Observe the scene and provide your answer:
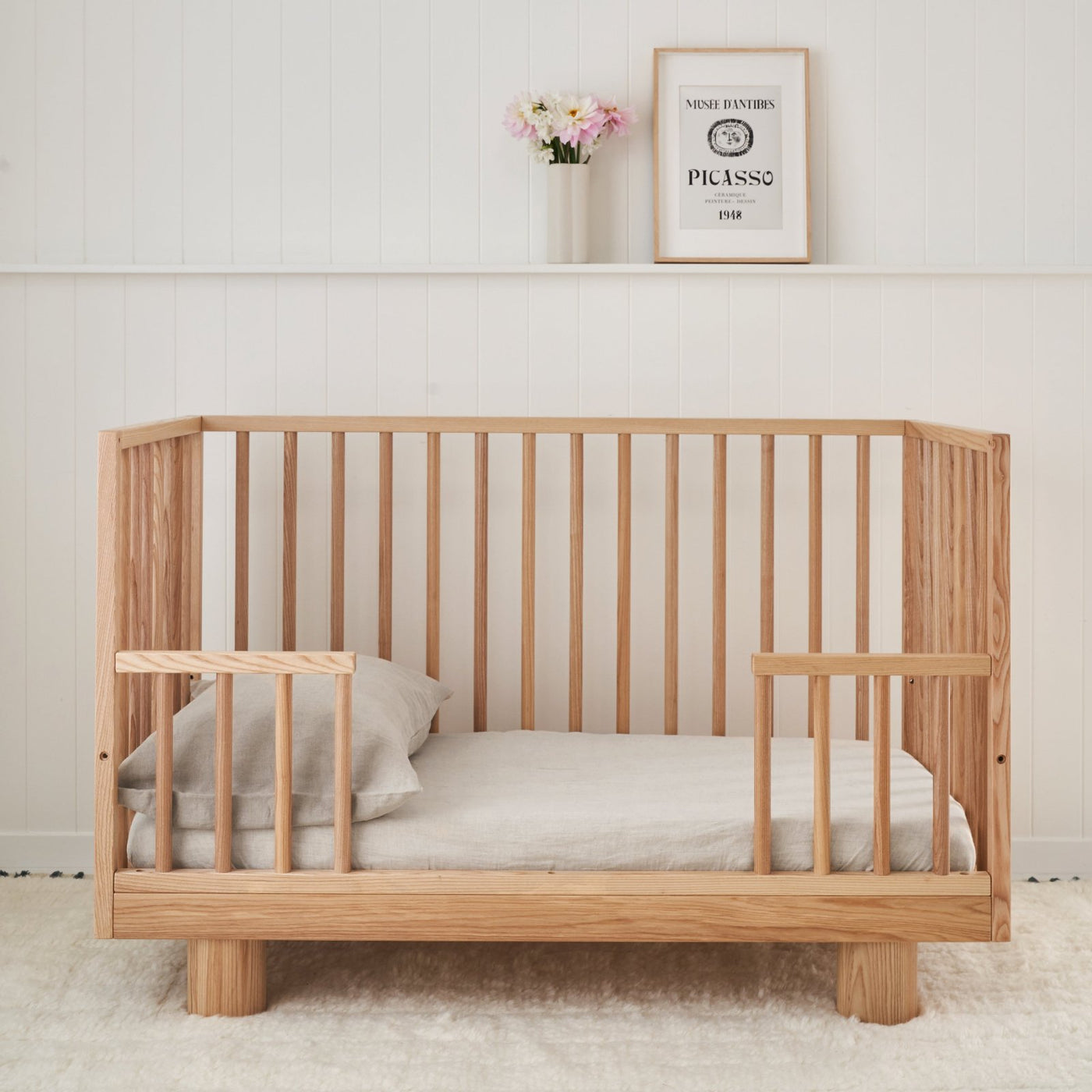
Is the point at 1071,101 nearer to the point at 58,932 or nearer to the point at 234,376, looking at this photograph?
the point at 234,376

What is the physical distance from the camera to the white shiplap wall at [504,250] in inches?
91.7

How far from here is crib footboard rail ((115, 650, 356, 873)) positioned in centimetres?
156

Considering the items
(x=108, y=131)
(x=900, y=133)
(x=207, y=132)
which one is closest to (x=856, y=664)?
(x=900, y=133)

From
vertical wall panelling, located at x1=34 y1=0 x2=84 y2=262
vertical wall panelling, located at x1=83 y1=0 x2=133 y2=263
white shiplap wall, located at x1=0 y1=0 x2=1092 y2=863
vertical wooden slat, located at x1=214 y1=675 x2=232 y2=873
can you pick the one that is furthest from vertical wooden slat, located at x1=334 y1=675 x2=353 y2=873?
vertical wall panelling, located at x1=34 y1=0 x2=84 y2=262

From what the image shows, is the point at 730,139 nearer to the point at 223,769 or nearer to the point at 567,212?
the point at 567,212

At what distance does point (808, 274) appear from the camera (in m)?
2.33

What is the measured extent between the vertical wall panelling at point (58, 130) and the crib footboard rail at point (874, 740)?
1.60 meters

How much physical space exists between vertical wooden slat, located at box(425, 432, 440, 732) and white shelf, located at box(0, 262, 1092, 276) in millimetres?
341

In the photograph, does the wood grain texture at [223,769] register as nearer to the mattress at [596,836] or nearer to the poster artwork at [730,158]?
the mattress at [596,836]

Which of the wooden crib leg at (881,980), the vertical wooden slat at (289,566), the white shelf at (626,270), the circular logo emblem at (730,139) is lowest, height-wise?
the wooden crib leg at (881,980)

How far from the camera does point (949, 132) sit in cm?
234

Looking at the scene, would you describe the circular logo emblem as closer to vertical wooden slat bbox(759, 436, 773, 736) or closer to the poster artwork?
the poster artwork

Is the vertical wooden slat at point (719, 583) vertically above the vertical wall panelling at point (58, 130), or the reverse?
the vertical wall panelling at point (58, 130)

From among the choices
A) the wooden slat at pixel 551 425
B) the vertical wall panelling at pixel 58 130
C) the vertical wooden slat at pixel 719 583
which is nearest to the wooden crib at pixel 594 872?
the wooden slat at pixel 551 425
